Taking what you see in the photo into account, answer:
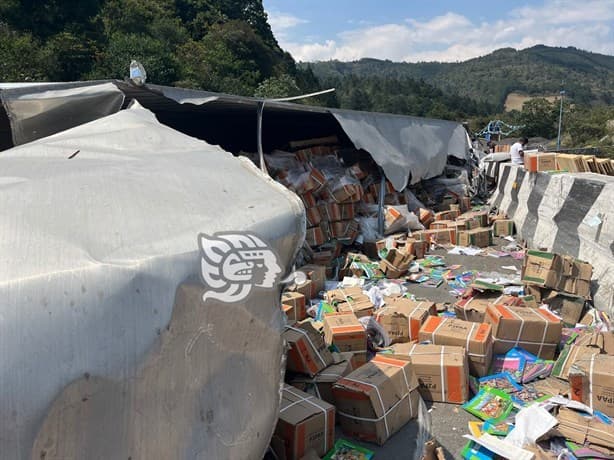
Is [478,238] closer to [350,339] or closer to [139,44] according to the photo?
[350,339]

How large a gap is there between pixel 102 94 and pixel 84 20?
148 ft

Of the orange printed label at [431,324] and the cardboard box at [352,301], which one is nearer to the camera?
the orange printed label at [431,324]

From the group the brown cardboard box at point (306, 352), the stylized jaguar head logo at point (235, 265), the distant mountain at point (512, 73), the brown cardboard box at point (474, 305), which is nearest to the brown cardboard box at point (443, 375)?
the brown cardboard box at point (306, 352)

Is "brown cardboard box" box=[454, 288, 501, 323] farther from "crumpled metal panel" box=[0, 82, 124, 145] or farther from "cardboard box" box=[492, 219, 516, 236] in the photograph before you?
"cardboard box" box=[492, 219, 516, 236]

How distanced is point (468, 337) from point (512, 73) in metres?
165

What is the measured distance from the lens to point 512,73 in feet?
480

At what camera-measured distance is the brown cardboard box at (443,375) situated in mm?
3400

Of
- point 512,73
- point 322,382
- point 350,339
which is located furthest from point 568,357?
point 512,73

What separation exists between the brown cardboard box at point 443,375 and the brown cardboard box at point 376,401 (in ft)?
0.63

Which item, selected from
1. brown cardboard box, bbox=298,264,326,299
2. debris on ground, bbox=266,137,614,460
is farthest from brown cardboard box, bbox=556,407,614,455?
brown cardboard box, bbox=298,264,326,299

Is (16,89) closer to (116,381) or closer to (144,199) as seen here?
(144,199)

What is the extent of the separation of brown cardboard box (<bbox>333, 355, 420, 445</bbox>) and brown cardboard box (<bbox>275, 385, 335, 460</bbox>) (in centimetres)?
22

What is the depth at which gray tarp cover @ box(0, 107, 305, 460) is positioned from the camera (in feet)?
4.16

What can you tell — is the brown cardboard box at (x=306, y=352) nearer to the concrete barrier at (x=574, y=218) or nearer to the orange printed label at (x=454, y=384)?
the orange printed label at (x=454, y=384)
